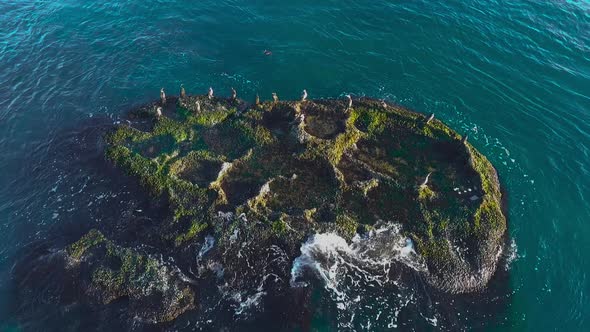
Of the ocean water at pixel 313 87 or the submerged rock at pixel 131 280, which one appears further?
the ocean water at pixel 313 87

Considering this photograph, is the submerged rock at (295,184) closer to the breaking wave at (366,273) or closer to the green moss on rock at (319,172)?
the green moss on rock at (319,172)

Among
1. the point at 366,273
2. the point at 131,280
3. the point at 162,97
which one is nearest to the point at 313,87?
the point at 162,97

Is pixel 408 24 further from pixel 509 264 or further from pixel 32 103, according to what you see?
pixel 32 103

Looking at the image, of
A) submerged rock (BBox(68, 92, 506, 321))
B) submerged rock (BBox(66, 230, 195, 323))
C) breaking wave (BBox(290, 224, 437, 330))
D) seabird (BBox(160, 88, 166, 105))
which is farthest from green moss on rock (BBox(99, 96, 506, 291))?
submerged rock (BBox(66, 230, 195, 323))

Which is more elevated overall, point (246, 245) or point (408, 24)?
point (408, 24)

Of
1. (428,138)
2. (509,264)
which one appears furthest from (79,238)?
(509,264)

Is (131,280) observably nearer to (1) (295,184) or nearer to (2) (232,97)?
(1) (295,184)

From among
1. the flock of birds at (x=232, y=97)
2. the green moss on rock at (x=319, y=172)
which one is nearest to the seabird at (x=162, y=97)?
the flock of birds at (x=232, y=97)
